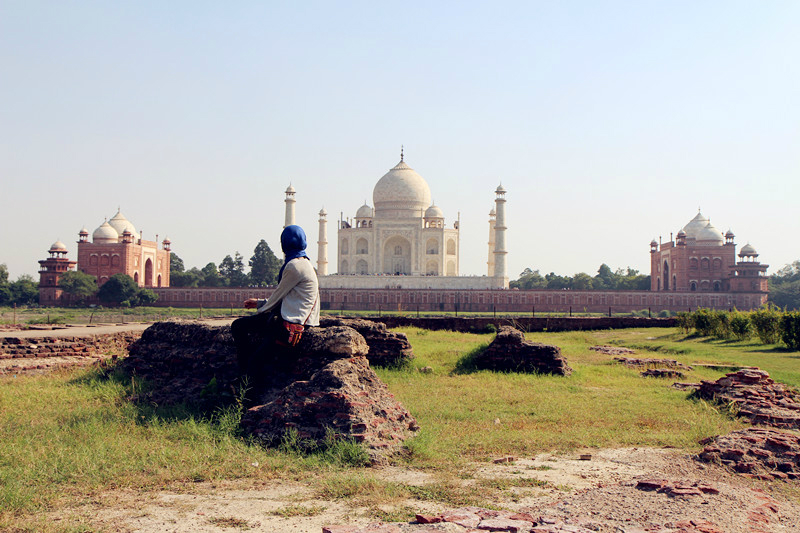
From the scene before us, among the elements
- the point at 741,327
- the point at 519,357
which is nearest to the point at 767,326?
the point at 741,327

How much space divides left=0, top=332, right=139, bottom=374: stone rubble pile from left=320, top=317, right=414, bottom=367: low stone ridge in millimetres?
3266

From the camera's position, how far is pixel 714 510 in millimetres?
3248

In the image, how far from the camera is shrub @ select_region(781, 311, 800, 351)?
13211mm

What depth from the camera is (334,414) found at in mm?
4430

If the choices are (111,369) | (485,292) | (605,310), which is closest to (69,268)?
(485,292)

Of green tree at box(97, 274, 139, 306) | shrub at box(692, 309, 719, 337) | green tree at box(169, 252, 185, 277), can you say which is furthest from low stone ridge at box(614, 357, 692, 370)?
green tree at box(169, 252, 185, 277)

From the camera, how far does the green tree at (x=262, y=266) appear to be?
5491 cm

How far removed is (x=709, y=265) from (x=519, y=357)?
46.2 metres

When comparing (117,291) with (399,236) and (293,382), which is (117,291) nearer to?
(399,236)

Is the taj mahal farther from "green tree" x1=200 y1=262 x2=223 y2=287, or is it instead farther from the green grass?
the green grass

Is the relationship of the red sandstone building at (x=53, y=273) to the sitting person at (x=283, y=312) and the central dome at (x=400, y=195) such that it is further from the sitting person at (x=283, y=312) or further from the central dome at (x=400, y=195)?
the sitting person at (x=283, y=312)

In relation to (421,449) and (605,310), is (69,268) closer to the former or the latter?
(605,310)

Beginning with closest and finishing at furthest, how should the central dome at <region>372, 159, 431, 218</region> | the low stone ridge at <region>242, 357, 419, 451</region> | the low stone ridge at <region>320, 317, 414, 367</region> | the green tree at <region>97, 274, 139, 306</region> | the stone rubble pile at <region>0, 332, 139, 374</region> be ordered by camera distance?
the low stone ridge at <region>242, 357, 419, 451</region> < the low stone ridge at <region>320, 317, 414, 367</region> < the stone rubble pile at <region>0, 332, 139, 374</region> < the green tree at <region>97, 274, 139, 306</region> < the central dome at <region>372, 159, 431, 218</region>

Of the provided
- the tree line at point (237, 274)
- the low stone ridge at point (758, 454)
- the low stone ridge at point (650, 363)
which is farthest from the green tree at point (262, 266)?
the low stone ridge at point (758, 454)
